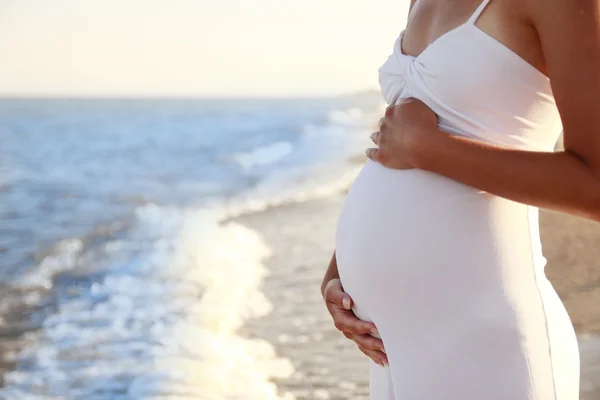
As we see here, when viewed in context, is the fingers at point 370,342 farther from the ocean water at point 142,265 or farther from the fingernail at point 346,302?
the ocean water at point 142,265

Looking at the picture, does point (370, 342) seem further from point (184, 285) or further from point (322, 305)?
point (184, 285)

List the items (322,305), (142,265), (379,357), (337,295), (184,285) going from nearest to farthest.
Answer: (379,357)
(337,295)
(322,305)
(184,285)
(142,265)

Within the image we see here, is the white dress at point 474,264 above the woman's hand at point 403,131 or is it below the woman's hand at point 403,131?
below

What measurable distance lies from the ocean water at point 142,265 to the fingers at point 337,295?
6.80 ft

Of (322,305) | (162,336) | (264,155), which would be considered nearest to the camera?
(162,336)

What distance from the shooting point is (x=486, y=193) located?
3.36 feet

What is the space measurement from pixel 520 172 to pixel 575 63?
0.17m

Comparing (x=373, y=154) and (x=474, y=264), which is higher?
(x=373, y=154)

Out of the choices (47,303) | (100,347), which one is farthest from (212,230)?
(100,347)

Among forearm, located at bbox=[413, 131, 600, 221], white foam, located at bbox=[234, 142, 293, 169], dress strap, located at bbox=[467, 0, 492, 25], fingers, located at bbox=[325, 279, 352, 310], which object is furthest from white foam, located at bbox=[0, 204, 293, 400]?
white foam, located at bbox=[234, 142, 293, 169]

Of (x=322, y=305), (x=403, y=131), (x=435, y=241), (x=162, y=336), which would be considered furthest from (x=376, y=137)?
(x=322, y=305)

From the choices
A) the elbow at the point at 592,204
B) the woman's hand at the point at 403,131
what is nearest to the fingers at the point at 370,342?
the woman's hand at the point at 403,131

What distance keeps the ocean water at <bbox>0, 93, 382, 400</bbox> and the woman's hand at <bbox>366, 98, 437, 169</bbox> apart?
237cm

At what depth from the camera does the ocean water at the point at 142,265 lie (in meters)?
3.62
